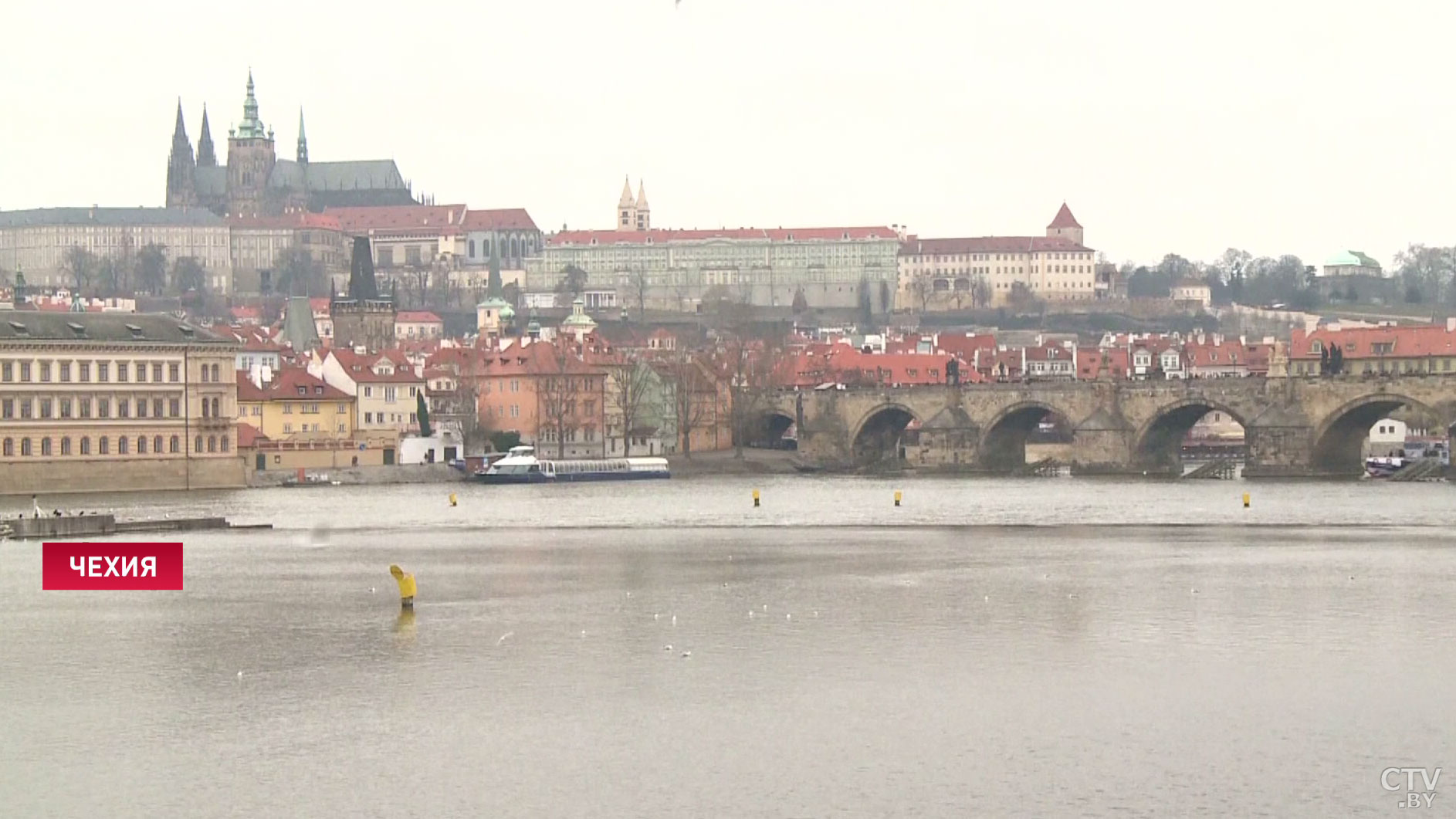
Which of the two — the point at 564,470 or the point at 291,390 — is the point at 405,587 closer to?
the point at 564,470

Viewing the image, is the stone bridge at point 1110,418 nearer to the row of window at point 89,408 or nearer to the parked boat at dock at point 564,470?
the parked boat at dock at point 564,470

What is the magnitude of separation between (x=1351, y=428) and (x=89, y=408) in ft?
129

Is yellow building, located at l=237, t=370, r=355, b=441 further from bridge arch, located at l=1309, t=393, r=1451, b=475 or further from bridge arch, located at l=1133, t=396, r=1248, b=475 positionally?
bridge arch, located at l=1309, t=393, r=1451, b=475

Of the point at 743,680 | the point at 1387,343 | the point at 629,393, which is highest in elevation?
the point at 1387,343

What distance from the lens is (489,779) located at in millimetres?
22859

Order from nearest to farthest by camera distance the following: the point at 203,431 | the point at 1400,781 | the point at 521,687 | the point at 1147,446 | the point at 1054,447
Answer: the point at 1400,781
the point at 521,687
the point at 203,431
the point at 1147,446
the point at 1054,447

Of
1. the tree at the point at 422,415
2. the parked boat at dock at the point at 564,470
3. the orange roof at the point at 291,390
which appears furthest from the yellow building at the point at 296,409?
the parked boat at dock at the point at 564,470

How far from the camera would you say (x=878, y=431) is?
9762 cm

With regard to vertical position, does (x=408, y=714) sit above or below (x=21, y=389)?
below

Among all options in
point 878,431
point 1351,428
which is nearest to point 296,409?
point 878,431

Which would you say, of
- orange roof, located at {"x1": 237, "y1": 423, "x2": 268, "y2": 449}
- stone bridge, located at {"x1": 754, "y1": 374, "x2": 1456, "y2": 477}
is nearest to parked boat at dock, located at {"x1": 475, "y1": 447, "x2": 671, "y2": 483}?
orange roof, located at {"x1": 237, "y1": 423, "x2": 268, "y2": 449}

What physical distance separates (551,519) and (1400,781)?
123ft

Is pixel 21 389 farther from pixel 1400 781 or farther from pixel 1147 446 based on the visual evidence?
pixel 1400 781

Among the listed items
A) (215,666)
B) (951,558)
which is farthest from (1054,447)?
(215,666)
